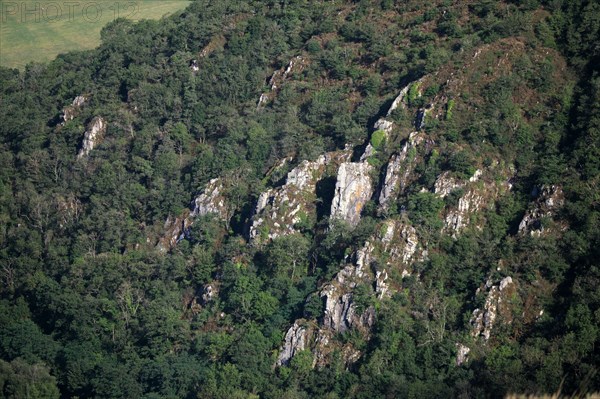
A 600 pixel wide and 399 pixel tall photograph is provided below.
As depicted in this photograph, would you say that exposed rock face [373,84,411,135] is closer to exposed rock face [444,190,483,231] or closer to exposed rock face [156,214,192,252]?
exposed rock face [444,190,483,231]

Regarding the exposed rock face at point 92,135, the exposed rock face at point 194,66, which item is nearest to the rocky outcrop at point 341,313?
the exposed rock face at point 92,135

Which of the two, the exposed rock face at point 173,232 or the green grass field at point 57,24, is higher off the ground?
the green grass field at point 57,24

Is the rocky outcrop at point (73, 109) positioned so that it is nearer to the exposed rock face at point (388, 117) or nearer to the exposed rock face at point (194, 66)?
the exposed rock face at point (194, 66)

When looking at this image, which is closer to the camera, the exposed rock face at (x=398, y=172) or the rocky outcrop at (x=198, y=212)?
the exposed rock face at (x=398, y=172)

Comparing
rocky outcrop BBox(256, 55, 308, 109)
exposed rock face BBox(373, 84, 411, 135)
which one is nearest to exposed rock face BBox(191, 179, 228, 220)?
rocky outcrop BBox(256, 55, 308, 109)

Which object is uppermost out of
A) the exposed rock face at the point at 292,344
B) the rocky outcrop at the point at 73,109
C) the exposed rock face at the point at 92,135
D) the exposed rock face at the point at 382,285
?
the rocky outcrop at the point at 73,109

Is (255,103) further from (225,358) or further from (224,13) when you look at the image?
(225,358)

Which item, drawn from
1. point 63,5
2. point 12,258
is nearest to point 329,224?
point 12,258
